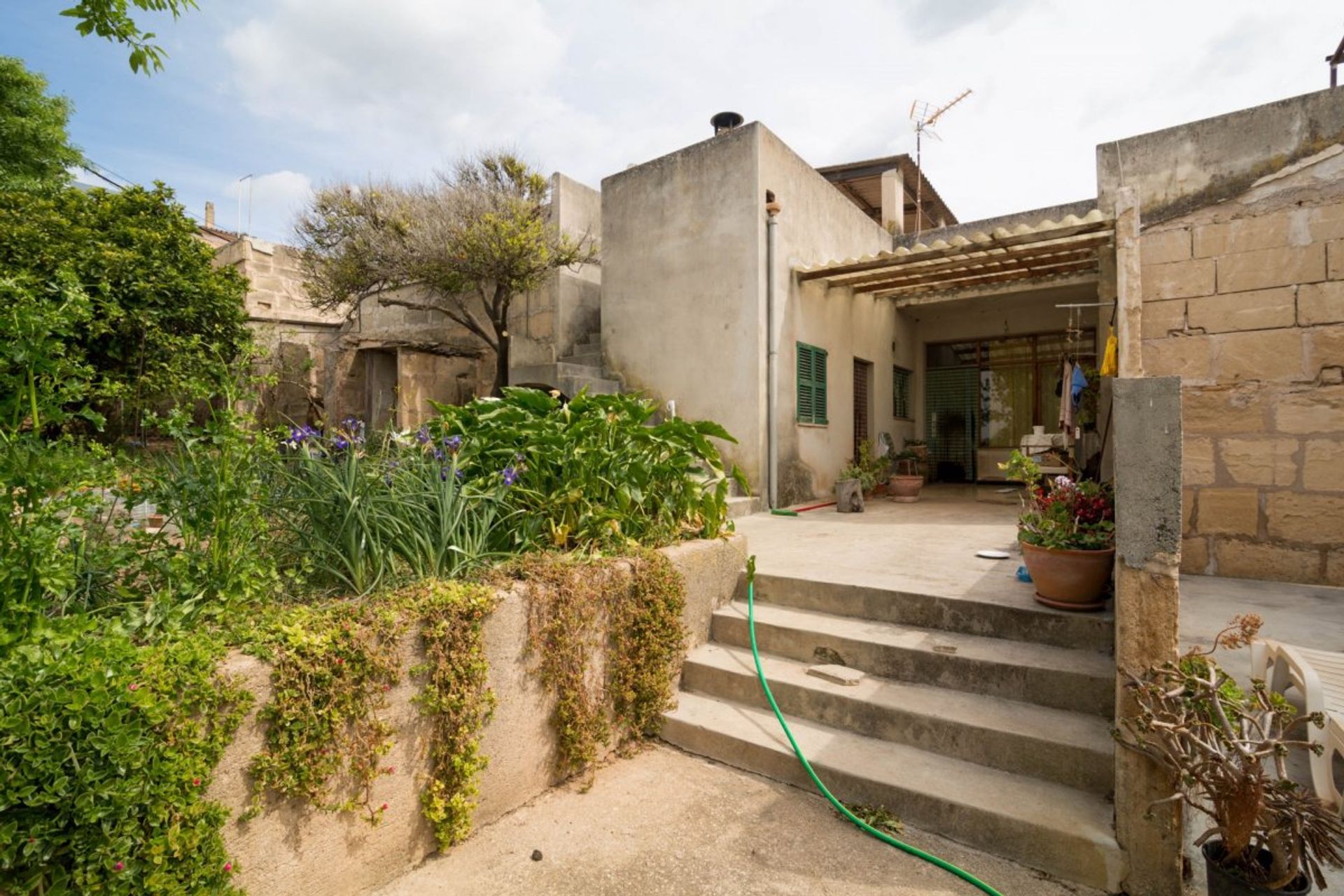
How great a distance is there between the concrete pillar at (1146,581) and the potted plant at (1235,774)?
75 millimetres

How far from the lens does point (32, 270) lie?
741 centimetres

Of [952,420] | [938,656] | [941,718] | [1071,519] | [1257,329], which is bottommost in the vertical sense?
[941,718]

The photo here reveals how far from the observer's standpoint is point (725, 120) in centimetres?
912

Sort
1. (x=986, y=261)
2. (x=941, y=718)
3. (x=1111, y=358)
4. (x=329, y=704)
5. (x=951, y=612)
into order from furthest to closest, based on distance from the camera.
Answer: (x=986, y=261), (x=1111, y=358), (x=951, y=612), (x=941, y=718), (x=329, y=704)

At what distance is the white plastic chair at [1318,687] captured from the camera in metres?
2.13

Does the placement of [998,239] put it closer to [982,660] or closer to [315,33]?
[982,660]

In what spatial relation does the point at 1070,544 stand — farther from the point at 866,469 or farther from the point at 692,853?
the point at 866,469

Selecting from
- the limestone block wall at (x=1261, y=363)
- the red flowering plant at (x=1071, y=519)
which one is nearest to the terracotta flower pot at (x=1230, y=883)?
the red flowering plant at (x=1071, y=519)

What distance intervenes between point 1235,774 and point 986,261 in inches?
282

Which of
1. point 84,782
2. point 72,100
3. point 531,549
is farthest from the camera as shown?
point 72,100

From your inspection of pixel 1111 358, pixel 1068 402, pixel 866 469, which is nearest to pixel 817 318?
pixel 866 469

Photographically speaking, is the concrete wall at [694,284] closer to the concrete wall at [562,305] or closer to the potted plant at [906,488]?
the concrete wall at [562,305]

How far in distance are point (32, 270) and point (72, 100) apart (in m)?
9.01

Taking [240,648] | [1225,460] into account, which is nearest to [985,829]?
[240,648]
